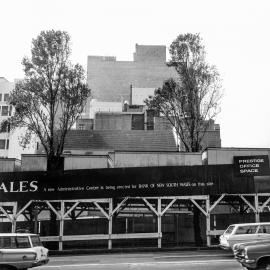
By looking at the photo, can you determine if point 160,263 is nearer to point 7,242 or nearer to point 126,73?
point 7,242

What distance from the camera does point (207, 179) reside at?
26.6 m

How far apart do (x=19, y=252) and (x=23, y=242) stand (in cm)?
57

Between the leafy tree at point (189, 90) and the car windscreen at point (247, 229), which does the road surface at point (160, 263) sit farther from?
the leafy tree at point (189, 90)

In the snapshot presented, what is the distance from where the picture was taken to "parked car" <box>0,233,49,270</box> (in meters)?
16.1

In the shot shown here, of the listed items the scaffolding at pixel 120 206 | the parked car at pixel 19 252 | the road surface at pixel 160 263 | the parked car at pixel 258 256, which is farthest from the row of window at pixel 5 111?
the parked car at pixel 258 256

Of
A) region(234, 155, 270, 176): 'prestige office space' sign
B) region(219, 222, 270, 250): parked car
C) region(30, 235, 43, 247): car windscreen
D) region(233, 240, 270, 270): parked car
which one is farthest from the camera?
region(234, 155, 270, 176): 'prestige office space' sign

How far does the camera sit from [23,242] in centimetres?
1691

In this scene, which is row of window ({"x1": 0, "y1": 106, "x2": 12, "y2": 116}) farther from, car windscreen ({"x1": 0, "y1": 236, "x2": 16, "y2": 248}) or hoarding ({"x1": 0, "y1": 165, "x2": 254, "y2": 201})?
car windscreen ({"x1": 0, "y1": 236, "x2": 16, "y2": 248})

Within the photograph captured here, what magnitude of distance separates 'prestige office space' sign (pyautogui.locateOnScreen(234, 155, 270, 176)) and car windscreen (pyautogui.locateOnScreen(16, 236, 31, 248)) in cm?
1418

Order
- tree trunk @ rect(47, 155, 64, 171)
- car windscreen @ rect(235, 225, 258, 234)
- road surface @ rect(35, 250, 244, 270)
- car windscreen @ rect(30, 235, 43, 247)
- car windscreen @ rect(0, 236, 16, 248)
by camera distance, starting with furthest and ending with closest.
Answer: tree trunk @ rect(47, 155, 64, 171), car windscreen @ rect(235, 225, 258, 234), road surface @ rect(35, 250, 244, 270), car windscreen @ rect(30, 235, 43, 247), car windscreen @ rect(0, 236, 16, 248)

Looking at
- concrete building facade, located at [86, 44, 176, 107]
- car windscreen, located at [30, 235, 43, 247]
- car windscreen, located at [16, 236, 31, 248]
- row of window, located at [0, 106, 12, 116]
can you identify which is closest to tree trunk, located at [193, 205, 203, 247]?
car windscreen, located at [30, 235, 43, 247]

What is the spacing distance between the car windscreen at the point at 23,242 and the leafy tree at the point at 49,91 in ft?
54.5

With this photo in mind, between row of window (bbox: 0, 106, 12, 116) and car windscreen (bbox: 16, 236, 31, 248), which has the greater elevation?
row of window (bbox: 0, 106, 12, 116)

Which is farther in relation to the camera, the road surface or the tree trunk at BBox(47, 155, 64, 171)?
the tree trunk at BBox(47, 155, 64, 171)
